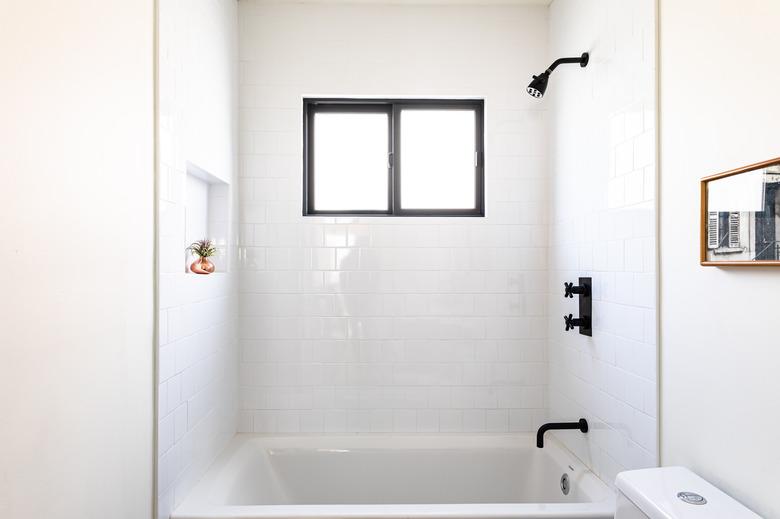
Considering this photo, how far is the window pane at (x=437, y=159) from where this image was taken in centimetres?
266

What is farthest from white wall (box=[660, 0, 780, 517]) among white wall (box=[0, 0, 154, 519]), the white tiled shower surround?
white wall (box=[0, 0, 154, 519])

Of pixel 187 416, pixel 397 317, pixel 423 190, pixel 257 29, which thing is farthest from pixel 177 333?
pixel 257 29

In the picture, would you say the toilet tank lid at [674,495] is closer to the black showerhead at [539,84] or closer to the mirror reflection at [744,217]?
the mirror reflection at [744,217]

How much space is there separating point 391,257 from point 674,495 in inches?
63.3

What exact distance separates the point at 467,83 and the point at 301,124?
875 millimetres

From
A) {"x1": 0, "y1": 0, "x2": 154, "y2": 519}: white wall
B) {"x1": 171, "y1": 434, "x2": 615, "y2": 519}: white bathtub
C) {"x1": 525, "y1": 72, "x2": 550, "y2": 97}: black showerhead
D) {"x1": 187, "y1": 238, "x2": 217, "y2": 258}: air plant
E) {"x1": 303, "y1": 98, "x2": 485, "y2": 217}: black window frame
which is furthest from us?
{"x1": 303, "y1": 98, "x2": 485, "y2": 217}: black window frame

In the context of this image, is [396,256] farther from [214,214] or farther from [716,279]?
[716,279]

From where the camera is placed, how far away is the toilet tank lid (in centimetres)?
113

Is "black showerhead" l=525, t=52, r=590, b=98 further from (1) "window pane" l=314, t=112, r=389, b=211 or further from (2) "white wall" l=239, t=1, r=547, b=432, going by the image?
(1) "window pane" l=314, t=112, r=389, b=211

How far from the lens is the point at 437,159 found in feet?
8.80

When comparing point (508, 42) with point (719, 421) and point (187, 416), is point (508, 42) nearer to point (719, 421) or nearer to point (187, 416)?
point (719, 421)

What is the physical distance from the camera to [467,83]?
2.55m

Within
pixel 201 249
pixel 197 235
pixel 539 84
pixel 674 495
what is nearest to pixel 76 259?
pixel 201 249

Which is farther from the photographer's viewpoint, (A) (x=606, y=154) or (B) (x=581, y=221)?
(B) (x=581, y=221)
